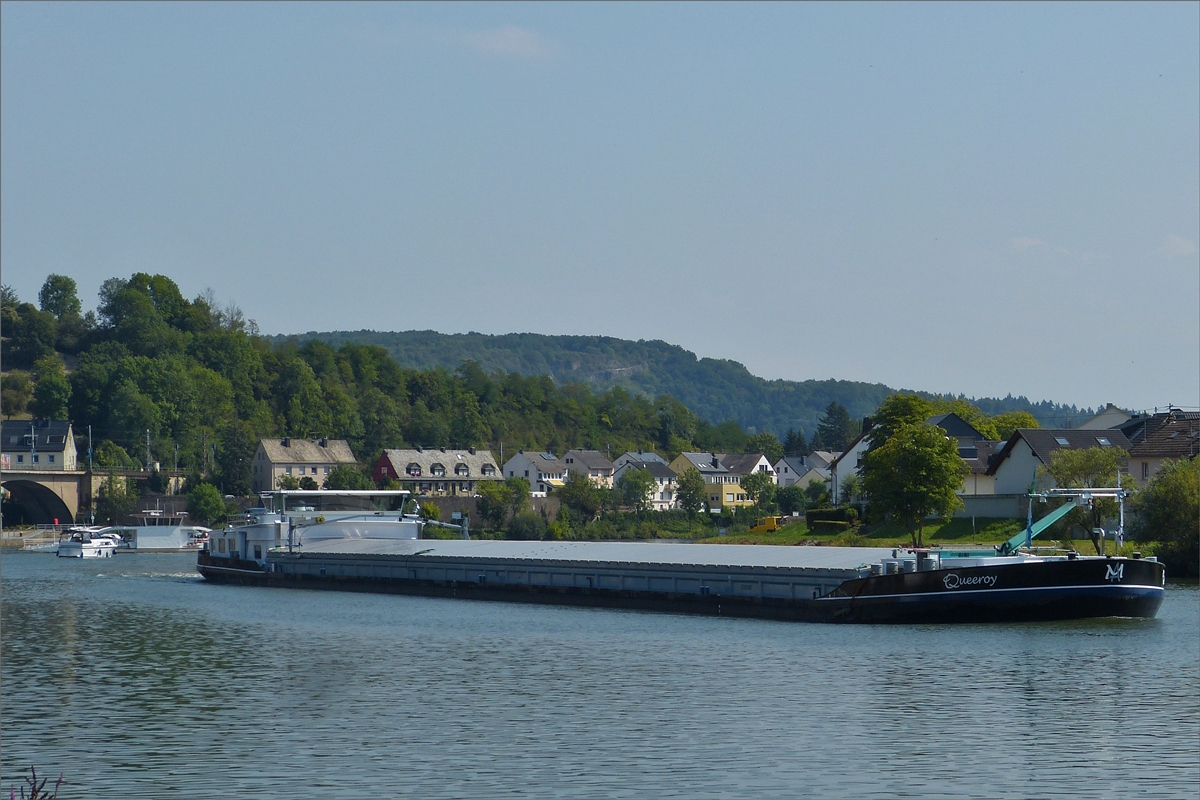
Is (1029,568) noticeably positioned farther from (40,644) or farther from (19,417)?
(19,417)

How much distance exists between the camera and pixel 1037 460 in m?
86.9

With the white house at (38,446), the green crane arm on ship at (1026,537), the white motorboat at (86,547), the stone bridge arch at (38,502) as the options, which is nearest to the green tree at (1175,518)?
the green crane arm on ship at (1026,537)

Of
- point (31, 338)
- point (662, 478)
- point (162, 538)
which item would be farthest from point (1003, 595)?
point (31, 338)

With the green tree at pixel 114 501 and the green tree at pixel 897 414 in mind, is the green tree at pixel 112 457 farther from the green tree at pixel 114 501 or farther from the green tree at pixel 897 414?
the green tree at pixel 897 414

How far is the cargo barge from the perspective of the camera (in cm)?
4100

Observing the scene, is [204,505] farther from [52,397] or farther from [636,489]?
[636,489]

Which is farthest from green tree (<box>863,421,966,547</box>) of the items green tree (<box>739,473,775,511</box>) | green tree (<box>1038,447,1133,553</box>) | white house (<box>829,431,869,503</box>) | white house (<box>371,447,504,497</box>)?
white house (<box>371,447,504,497</box>)

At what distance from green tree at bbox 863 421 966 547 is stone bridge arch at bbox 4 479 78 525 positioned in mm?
103862

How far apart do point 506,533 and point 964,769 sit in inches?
4671

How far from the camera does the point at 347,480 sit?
516 ft

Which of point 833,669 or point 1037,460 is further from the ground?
point 1037,460

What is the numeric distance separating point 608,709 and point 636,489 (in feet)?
431

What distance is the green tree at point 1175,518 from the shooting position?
59562 mm

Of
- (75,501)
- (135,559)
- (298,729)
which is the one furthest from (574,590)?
(75,501)
